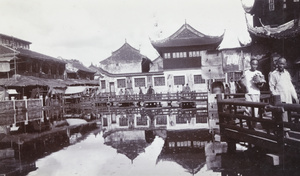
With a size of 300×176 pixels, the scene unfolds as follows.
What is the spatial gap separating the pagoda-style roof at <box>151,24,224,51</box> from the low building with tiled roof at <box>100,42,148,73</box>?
12610 mm

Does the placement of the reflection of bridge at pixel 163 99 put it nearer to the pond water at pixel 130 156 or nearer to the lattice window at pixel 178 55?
the lattice window at pixel 178 55

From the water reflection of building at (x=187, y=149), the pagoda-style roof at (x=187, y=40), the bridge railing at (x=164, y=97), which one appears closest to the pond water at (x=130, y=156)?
the water reflection of building at (x=187, y=149)

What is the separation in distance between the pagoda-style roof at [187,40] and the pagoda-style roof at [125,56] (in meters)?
12.6

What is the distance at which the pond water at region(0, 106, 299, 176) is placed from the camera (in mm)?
6230

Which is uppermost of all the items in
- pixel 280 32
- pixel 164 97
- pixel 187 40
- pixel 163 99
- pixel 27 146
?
pixel 187 40

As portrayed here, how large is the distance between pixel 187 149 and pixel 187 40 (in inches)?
1004

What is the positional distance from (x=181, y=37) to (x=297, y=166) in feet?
95.6

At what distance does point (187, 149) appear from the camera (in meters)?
8.27

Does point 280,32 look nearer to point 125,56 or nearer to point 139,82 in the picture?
point 139,82

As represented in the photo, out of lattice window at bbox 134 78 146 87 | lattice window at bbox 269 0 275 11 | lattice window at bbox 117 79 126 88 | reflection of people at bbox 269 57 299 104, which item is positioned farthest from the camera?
lattice window at bbox 117 79 126 88

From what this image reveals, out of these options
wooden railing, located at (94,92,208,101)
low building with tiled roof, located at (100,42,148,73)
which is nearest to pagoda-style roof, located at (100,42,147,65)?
low building with tiled roof, located at (100,42,148,73)

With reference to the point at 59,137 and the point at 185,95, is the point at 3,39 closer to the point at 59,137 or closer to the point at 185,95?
the point at 185,95

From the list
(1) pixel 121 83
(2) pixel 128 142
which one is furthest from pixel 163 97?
(2) pixel 128 142

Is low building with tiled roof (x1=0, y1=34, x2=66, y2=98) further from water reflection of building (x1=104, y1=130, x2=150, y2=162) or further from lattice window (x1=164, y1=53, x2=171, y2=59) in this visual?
water reflection of building (x1=104, y1=130, x2=150, y2=162)
